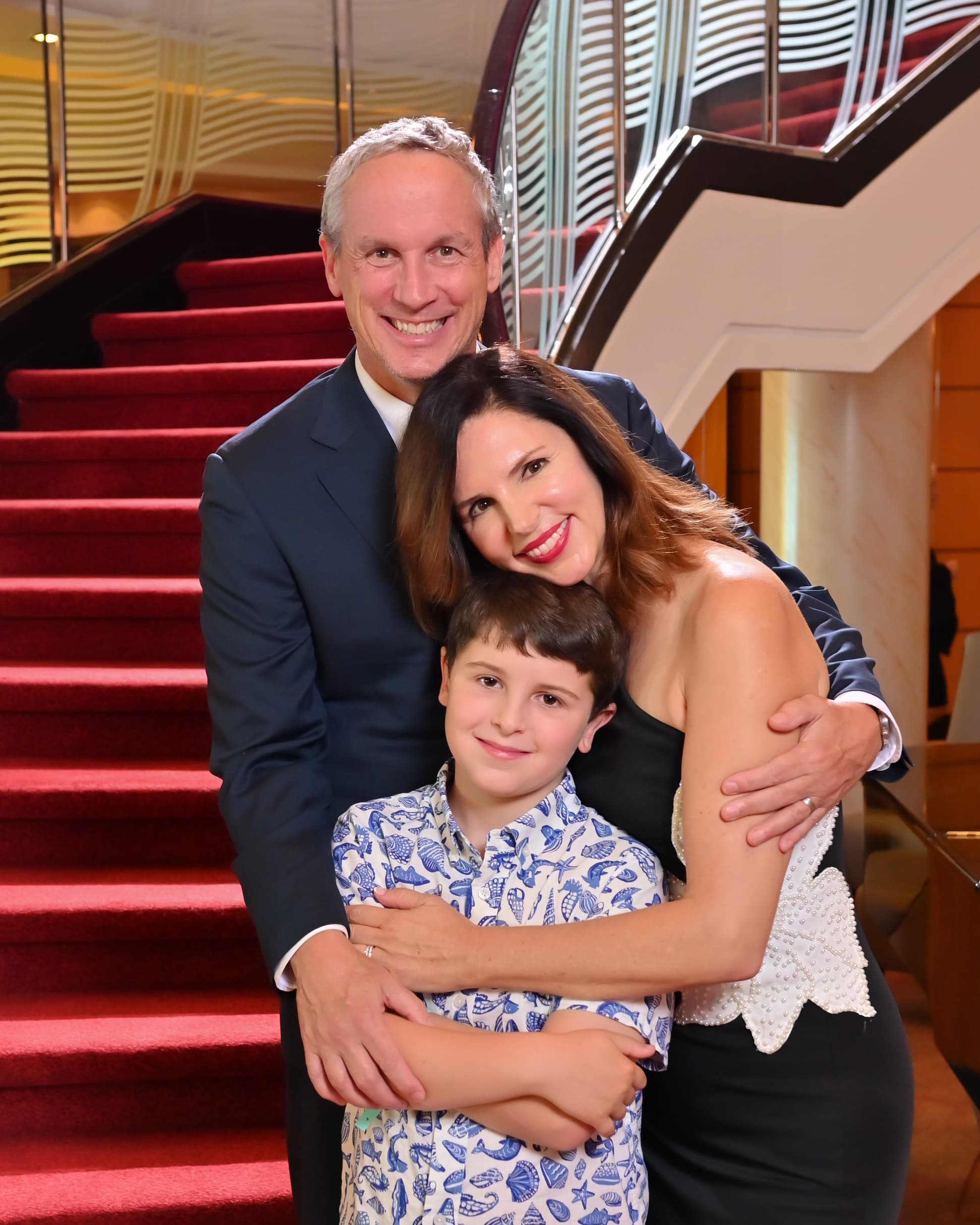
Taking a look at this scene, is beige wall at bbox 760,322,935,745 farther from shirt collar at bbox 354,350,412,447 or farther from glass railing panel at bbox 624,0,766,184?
shirt collar at bbox 354,350,412,447

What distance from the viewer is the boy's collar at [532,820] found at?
151 cm

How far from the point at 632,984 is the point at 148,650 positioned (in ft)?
9.89

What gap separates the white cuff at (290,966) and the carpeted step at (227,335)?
385 centimetres

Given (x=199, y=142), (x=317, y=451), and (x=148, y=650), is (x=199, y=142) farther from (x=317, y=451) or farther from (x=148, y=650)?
(x=317, y=451)

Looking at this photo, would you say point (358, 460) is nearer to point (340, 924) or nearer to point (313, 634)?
point (313, 634)

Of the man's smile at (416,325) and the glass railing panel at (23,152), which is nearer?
the man's smile at (416,325)

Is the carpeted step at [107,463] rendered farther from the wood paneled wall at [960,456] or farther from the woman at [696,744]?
the wood paneled wall at [960,456]

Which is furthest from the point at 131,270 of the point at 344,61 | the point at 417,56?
the point at 417,56

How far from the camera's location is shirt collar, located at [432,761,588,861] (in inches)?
59.3

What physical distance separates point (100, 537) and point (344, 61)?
411cm

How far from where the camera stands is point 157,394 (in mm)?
5156

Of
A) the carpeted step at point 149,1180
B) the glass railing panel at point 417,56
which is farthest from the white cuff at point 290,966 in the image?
the glass railing panel at point 417,56

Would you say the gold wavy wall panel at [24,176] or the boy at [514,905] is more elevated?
the gold wavy wall panel at [24,176]

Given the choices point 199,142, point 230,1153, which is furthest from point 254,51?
point 230,1153
